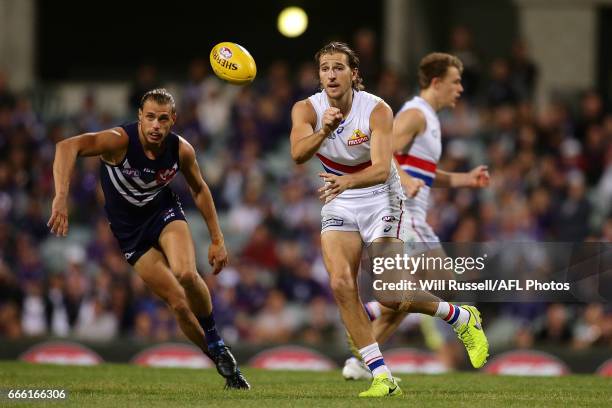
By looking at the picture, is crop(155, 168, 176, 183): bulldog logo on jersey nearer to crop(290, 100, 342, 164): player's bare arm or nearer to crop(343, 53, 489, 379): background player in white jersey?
crop(290, 100, 342, 164): player's bare arm

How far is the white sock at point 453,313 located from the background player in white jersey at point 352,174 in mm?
615

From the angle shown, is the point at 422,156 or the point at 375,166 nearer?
the point at 375,166

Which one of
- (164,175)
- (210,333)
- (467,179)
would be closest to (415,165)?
(467,179)

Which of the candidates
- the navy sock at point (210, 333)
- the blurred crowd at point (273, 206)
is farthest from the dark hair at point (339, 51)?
the blurred crowd at point (273, 206)

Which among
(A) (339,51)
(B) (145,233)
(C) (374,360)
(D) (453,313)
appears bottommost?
(C) (374,360)

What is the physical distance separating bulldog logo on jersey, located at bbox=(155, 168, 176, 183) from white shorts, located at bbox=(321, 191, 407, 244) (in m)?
1.31

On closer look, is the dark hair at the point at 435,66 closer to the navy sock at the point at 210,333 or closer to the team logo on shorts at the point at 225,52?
the team logo on shorts at the point at 225,52

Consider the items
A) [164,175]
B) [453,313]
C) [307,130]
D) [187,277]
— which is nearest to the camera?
[307,130]

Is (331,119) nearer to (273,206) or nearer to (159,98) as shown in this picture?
(159,98)

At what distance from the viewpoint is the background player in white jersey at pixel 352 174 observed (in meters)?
8.28

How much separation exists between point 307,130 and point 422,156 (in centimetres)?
231

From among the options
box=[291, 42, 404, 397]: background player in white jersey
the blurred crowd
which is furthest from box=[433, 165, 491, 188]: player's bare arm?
the blurred crowd

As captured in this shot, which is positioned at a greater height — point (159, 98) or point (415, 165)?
point (159, 98)

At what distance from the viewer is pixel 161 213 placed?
932 centimetres
